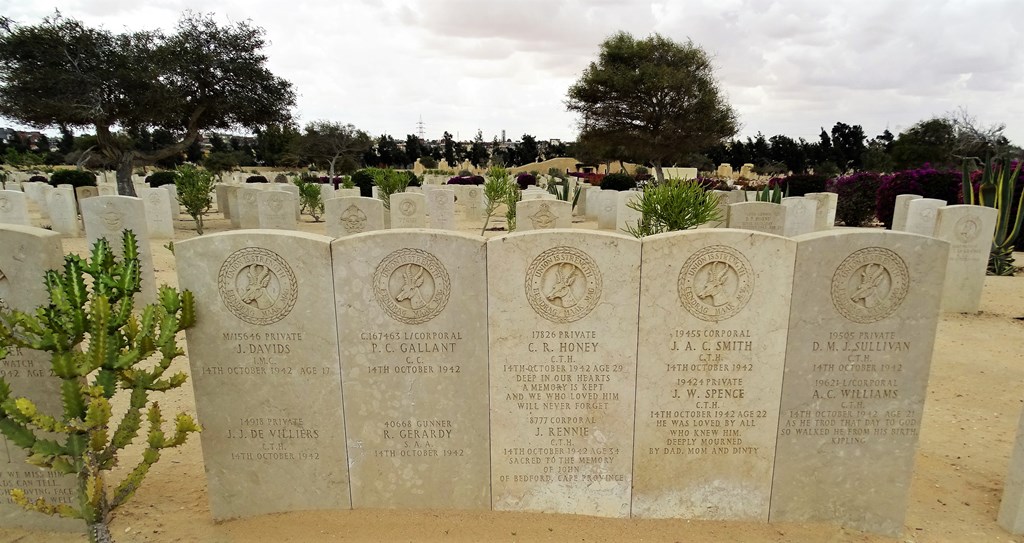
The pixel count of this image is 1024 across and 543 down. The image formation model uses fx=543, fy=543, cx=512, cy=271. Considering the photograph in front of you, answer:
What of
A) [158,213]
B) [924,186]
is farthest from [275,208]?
[924,186]

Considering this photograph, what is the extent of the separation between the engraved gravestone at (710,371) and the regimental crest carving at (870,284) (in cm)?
31

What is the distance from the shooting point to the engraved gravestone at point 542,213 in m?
9.46

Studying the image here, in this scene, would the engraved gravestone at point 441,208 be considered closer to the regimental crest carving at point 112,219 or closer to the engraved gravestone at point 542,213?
the engraved gravestone at point 542,213

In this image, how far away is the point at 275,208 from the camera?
41.8 ft

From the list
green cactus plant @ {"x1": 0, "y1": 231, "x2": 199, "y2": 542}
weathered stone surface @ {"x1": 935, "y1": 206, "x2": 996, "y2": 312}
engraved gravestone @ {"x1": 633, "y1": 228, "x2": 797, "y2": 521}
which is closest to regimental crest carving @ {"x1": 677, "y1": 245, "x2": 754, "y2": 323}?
engraved gravestone @ {"x1": 633, "y1": 228, "x2": 797, "y2": 521}

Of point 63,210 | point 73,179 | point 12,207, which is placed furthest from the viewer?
point 73,179

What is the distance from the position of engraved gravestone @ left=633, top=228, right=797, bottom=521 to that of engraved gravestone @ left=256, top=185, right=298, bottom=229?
11.1 meters

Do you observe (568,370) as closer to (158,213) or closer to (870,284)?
(870,284)

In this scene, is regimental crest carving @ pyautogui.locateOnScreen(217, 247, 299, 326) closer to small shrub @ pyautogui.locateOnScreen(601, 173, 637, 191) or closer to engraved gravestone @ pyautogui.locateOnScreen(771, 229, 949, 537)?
engraved gravestone @ pyautogui.locateOnScreen(771, 229, 949, 537)

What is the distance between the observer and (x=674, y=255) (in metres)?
3.30

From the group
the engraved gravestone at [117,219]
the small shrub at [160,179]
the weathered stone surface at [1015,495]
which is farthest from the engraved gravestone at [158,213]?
the weathered stone surface at [1015,495]

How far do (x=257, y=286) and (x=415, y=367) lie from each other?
1084 mm

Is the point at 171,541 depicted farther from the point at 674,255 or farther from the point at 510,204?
the point at 510,204

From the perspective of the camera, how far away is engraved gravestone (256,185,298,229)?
12.6 m
